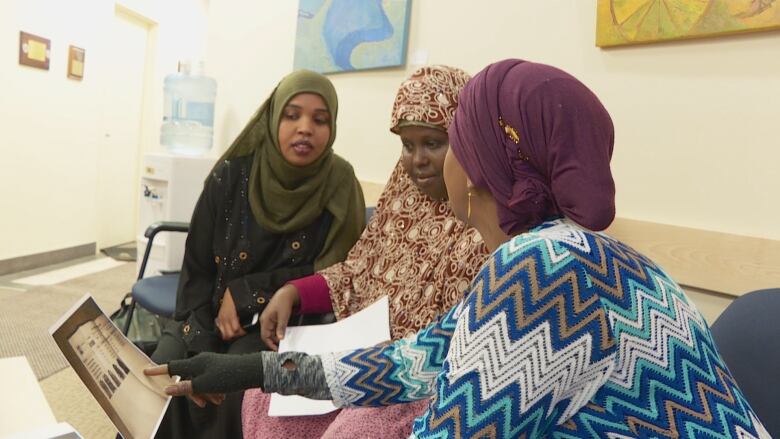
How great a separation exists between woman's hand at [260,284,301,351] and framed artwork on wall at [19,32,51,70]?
2990mm

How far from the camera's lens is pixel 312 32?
7.78 feet

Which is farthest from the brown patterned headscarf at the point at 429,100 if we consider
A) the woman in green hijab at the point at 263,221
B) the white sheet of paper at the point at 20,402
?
the white sheet of paper at the point at 20,402

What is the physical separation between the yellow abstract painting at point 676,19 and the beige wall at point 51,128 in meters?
3.36

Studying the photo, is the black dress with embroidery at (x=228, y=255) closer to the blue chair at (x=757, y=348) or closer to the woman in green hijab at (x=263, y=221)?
the woman in green hijab at (x=263, y=221)

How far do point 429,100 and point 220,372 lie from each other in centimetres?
76

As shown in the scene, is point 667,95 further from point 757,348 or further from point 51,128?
point 51,128

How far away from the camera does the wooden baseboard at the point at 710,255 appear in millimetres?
1206

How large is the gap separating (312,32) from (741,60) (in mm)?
1679

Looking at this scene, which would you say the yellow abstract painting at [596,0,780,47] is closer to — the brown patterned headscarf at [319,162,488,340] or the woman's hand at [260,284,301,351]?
the brown patterned headscarf at [319,162,488,340]

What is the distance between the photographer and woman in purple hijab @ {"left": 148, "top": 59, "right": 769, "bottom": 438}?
20.0 inches

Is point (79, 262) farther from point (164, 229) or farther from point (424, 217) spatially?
point (424, 217)

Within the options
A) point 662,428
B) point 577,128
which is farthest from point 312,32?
point 662,428

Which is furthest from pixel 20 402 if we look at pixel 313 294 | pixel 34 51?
pixel 34 51

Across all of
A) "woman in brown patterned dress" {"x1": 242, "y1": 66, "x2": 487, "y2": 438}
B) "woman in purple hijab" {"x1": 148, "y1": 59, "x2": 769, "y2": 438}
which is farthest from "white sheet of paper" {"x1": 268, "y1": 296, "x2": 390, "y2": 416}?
"woman in purple hijab" {"x1": 148, "y1": 59, "x2": 769, "y2": 438}
